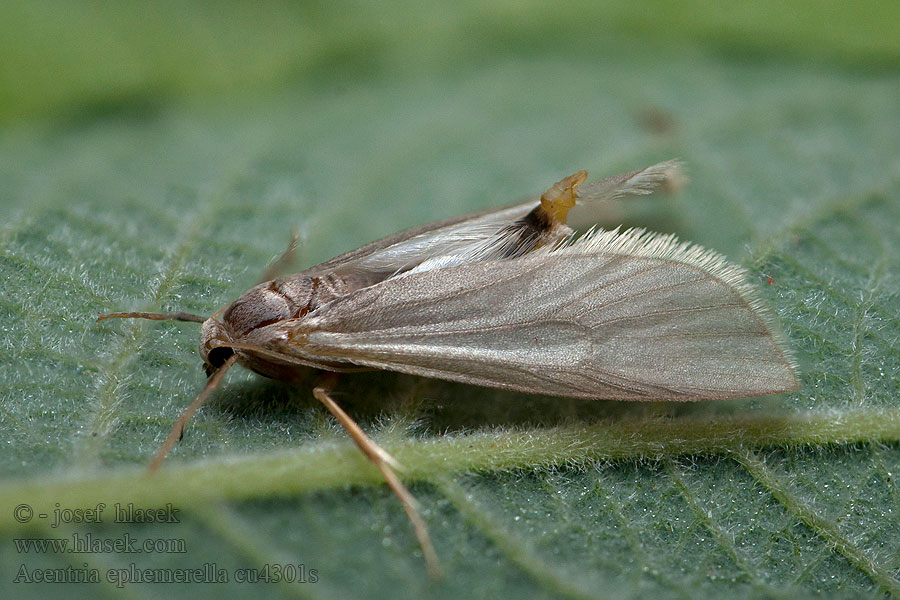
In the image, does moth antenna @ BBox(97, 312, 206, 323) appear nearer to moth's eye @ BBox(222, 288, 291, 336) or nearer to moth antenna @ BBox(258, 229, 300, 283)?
moth's eye @ BBox(222, 288, 291, 336)

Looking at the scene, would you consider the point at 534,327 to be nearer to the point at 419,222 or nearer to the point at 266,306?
the point at 266,306

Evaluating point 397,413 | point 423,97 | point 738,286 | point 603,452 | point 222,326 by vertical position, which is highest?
point 423,97

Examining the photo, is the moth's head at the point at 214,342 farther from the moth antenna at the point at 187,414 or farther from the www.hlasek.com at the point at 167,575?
the www.hlasek.com at the point at 167,575

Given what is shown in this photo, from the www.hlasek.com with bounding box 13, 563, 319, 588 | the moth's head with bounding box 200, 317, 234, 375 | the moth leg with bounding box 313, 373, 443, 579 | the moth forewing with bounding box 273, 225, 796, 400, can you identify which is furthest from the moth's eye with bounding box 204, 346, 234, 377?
the www.hlasek.com with bounding box 13, 563, 319, 588

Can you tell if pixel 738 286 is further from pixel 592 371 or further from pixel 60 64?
pixel 60 64

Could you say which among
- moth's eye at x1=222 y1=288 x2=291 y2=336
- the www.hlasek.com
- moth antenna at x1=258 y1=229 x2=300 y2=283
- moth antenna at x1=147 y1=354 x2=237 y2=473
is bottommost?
the www.hlasek.com

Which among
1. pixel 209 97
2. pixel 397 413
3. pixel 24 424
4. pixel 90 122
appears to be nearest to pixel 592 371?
pixel 397 413

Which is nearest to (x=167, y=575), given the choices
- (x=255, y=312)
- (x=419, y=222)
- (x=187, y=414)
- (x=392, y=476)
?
(x=187, y=414)
